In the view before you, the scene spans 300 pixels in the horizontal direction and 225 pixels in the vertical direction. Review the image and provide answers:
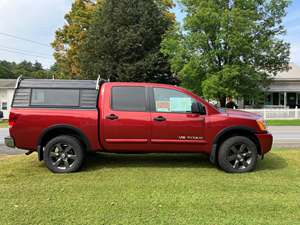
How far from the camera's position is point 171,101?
6.91 metres

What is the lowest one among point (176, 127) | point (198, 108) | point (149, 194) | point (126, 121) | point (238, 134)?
point (149, 194)

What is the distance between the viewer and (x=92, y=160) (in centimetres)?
786

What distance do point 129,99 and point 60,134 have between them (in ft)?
5.17

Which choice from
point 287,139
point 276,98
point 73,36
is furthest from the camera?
point 73,36

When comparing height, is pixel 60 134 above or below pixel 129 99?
below

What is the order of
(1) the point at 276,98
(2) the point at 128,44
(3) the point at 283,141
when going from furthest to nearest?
1. (1) the point at 276,98
2. (2) the point at 128,44
3. (3) the point at 283,141

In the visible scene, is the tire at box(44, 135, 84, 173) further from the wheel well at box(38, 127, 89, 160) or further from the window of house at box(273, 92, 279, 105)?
the window of house at box(273, 92, 279, 105)

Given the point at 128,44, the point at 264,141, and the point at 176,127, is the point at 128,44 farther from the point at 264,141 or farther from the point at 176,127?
the point at 264,141

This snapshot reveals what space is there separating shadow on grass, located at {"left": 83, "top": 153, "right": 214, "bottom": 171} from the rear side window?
1319 millimetres

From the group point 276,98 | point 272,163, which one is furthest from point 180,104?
point 276,98

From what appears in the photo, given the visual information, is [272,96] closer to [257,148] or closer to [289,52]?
[289,52]

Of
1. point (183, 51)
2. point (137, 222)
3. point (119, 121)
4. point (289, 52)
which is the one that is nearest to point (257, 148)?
point (119, 121)

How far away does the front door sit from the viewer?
6.75 metres

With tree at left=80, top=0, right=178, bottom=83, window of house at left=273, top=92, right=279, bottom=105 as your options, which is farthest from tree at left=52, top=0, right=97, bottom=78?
window of house at left=273, top=92, right=279, bottom=105
